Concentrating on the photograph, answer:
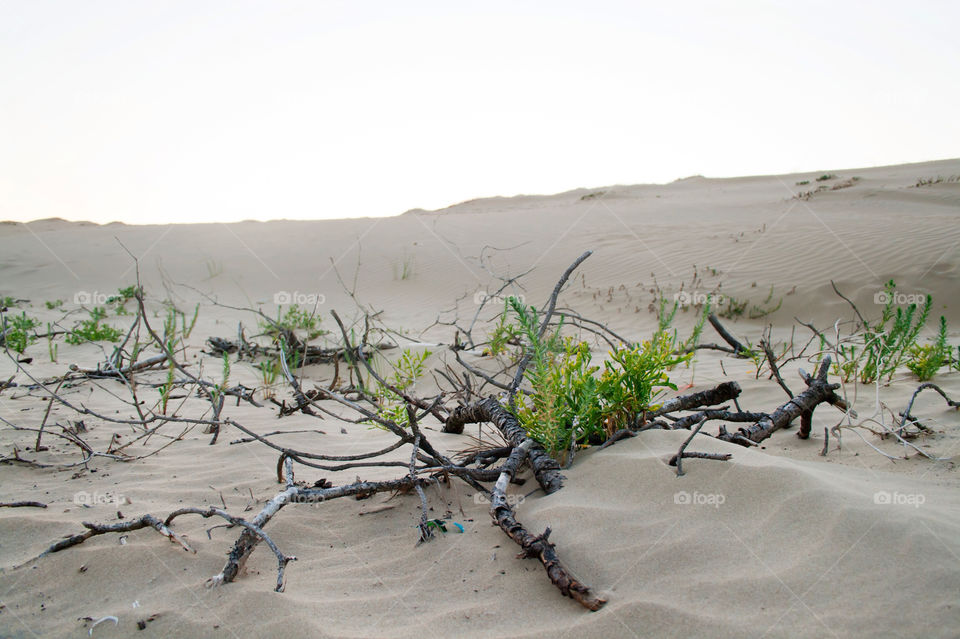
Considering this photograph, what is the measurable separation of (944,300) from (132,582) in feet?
28.3

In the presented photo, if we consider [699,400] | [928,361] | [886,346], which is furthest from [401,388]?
[928,361]

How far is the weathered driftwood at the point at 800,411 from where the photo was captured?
2363 millimetres

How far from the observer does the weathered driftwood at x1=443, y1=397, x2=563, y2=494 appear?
2.02 metres

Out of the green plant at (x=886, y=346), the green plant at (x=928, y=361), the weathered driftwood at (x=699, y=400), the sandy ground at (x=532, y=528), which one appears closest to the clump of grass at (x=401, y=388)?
the sandy ground at (x=532, y=528)

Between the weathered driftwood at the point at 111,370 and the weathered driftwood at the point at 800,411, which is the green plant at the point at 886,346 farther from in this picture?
the weathered driftwood at the point at 111,370

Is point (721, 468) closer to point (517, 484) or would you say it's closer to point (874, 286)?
point (517, 484)

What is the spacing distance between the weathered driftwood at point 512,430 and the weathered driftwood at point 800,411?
2.74 feet

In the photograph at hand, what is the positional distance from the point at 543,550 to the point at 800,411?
1.68 meters

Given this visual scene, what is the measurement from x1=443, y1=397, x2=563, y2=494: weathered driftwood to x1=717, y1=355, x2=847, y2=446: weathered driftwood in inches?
32.9

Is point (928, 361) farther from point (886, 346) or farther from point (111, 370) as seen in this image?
point (111, 370)

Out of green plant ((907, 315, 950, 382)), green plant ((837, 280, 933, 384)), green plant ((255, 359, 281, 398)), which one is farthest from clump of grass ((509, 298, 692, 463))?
green plant ((255, 359, 281, 398))

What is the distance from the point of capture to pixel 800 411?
8.24 feet

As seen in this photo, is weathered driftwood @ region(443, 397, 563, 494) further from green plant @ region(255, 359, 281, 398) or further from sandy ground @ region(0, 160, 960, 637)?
green plant @ region(255, 359, 281, 398)

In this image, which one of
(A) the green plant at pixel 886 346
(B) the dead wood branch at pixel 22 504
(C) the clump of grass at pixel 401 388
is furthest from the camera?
(A) the green plant at pixel 886 346
